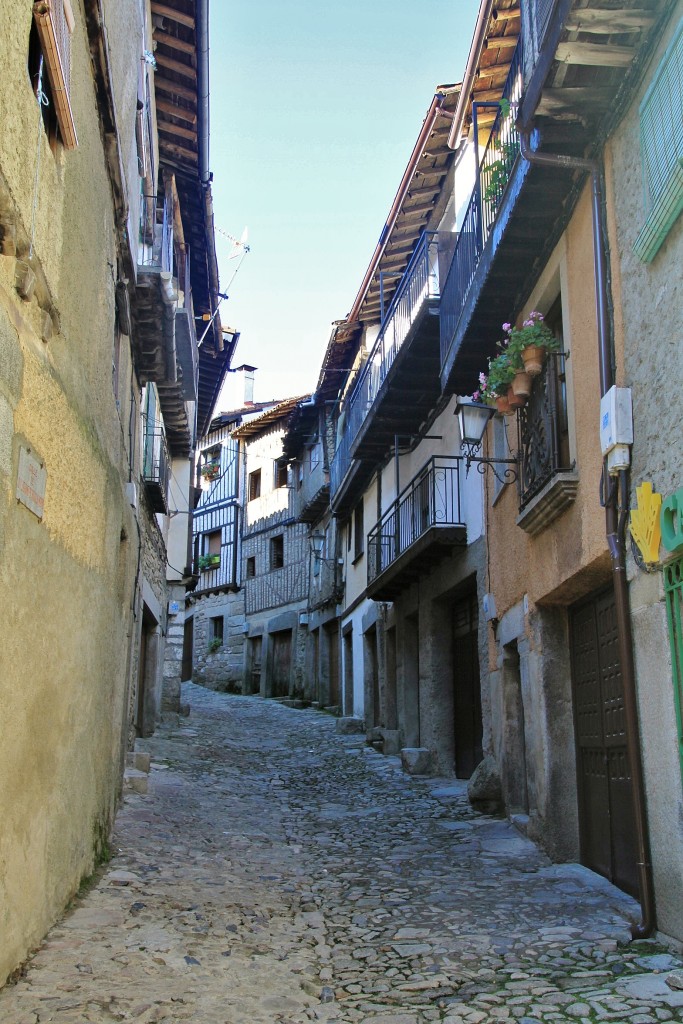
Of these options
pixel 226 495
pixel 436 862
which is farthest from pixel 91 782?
pixel 226 495

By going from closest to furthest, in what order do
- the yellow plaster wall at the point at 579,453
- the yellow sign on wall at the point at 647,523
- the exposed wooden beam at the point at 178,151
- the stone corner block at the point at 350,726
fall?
the yellow sign on wall at the point at 647,523, the yellow plaster wall at the point at 579,453, the exposed wooden beam at the point at 178,151, the stone corner block at the point at 350,726

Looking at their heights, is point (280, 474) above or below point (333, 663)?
above

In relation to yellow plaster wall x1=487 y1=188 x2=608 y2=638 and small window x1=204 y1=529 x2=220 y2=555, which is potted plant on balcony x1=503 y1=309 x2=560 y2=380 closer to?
yellow plaster wall x1=487 y1=188 x2=608 y2=638

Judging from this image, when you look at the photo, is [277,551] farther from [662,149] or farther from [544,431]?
[662,149]

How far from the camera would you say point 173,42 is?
1081 centimetres

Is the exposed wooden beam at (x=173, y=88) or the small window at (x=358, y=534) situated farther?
the small window at (x=358, y=534)

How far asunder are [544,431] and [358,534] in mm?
11871

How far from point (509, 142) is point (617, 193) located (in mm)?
2376

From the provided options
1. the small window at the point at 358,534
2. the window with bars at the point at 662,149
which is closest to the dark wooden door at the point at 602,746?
the window with bars at the point at 662,149

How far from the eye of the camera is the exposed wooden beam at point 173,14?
10.4 metres

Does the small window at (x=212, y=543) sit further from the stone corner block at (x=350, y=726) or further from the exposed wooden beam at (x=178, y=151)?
the exposed wooden beam at (x=178, y=151)

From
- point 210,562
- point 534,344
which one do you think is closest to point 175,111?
point 534,344

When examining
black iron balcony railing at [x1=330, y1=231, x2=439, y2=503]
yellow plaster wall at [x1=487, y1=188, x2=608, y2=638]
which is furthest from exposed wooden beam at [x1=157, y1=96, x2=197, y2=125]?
yellow plaster wall at [x1=487, y1=188, x2=608, y2=638]

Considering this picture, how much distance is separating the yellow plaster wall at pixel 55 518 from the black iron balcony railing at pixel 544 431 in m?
3.11
